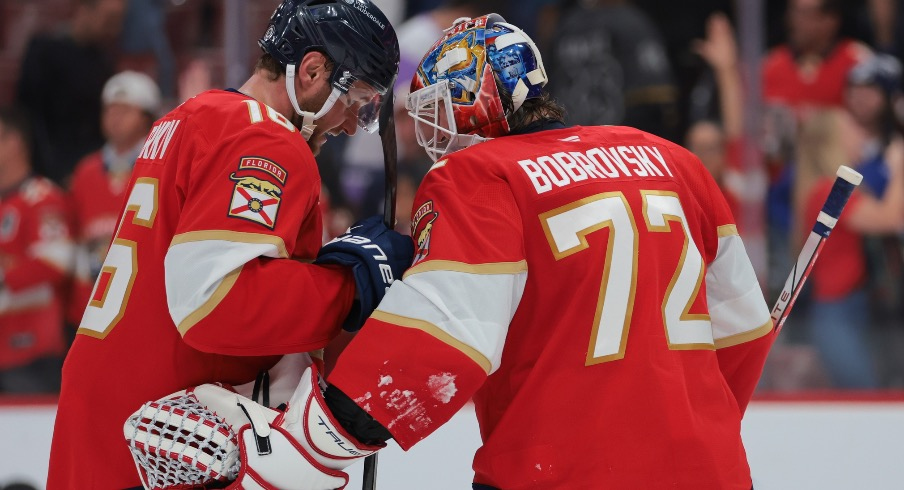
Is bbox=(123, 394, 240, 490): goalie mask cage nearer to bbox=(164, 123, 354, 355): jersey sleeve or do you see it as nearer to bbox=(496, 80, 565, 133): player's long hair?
bbox=(164, 123, 354, 355): jersey sleeve

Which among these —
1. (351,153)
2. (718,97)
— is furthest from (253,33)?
(718,97)

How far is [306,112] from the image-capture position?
91.0 inches

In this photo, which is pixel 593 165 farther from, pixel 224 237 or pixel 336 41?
pixel 224 237

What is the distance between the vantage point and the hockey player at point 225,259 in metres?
1.98

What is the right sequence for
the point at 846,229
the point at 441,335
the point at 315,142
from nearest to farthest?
1. the point at 441,335
2. the point at 315,142
3. the point at 846,229

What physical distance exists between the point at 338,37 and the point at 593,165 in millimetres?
587

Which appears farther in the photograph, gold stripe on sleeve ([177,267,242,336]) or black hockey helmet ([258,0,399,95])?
black hockey helmet ([258,0,399,95])

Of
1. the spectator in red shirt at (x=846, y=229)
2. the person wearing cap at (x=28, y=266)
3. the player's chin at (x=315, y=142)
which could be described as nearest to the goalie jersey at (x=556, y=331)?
the player's chin at (x=315, y=142)

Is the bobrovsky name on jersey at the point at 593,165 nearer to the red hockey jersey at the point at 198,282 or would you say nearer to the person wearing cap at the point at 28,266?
the red hockey jersey at the point at 198,282

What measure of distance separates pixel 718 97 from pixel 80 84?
2.98m

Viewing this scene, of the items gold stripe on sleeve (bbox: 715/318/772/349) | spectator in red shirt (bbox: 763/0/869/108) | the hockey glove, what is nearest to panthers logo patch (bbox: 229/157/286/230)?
the hockey glove

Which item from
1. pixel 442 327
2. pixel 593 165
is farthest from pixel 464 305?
pixel 593 165

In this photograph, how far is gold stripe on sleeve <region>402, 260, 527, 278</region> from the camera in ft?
6.38

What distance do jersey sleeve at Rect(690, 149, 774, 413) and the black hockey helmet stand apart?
696mm
